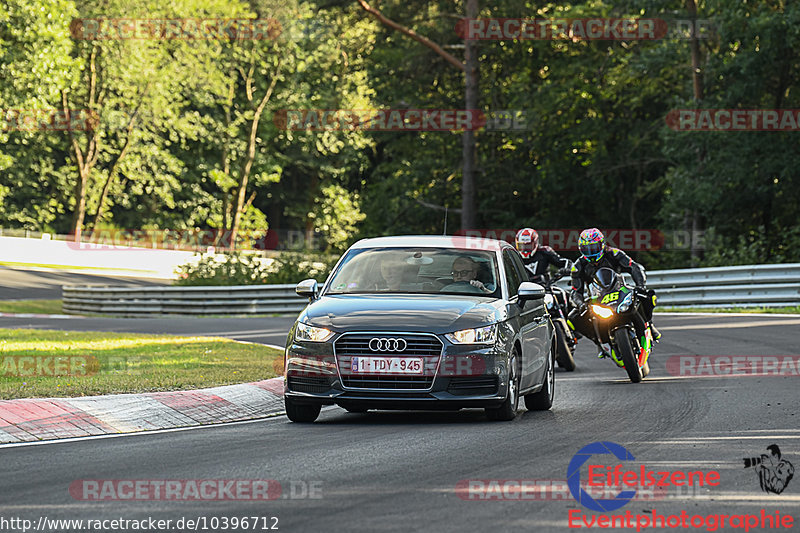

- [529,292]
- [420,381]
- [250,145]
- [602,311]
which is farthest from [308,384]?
[250,145]

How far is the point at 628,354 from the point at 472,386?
15.4 feet

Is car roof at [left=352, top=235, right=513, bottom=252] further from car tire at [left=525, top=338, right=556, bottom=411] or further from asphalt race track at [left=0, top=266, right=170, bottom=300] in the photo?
asphalt race track at [left=0, top=266, right=170, bottom=300]

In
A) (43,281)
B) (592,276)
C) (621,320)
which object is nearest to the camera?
(621,320)

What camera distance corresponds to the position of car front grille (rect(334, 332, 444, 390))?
10312 millimetres

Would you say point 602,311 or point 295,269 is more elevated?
point 602,311

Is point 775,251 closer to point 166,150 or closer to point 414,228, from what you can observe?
point 414,228

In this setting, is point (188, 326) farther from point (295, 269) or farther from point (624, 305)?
point (624, 305)

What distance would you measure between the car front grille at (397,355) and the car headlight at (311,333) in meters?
0.20

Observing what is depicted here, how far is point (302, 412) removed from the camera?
11.0m

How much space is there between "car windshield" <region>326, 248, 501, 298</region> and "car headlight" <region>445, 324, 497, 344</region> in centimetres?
88

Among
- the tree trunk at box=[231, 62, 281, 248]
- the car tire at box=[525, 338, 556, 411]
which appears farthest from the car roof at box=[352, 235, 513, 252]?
the tree trunk at box=[231, 62, 281, 248]

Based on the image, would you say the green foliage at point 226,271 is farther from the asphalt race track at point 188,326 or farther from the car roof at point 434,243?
the car roof at point 434,243

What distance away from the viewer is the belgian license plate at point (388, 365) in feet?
33.8

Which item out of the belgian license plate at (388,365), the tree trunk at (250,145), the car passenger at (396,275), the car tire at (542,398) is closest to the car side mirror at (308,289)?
the car passenger at (396,275)
